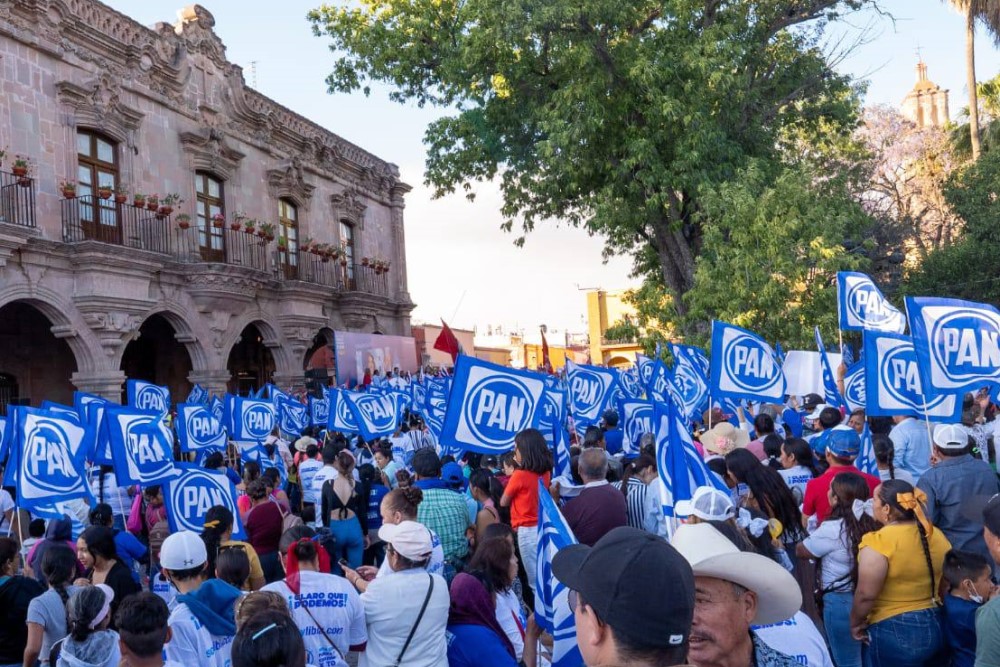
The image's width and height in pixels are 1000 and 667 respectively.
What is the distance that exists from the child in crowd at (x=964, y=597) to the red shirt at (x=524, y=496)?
2.74 metres


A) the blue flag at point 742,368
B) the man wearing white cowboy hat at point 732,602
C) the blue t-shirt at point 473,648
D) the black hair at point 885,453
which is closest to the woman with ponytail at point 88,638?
the blue t-shirt at point 473,648

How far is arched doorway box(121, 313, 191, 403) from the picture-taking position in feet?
70.9

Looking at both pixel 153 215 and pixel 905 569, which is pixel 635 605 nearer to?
pixel 905 569

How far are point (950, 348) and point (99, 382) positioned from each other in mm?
15058

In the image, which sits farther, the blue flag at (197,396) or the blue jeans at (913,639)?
the blue flag at (197,396)

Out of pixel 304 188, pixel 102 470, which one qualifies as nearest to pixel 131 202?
pixel 304 188

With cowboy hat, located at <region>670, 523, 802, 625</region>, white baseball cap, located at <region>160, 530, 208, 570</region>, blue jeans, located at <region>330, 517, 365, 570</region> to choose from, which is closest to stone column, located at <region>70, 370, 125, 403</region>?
blue jeans, located at <region>330, 517, 365, 570</region>

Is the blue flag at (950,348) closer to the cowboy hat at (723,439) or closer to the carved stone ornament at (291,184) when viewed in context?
the cowboy hat at (723,439)

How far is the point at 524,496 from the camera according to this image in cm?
604

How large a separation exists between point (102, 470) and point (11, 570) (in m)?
3.85

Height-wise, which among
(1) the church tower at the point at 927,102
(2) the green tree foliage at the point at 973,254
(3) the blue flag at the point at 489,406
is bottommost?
(3) the blue flag at the point at 489,406

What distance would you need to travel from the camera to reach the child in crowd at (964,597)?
386 centimetres

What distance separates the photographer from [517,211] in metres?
20.1

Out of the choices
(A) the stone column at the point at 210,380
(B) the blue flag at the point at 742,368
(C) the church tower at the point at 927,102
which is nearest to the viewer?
(B) the blue flag at the point at 742,368
